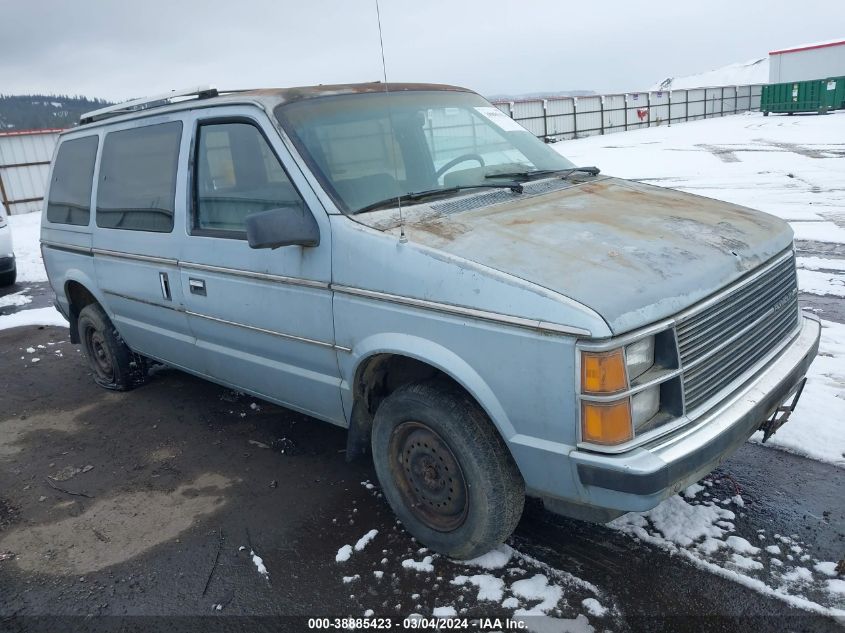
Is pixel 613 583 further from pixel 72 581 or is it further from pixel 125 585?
pixel 72 581

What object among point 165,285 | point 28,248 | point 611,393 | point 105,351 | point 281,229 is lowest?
point 28,248

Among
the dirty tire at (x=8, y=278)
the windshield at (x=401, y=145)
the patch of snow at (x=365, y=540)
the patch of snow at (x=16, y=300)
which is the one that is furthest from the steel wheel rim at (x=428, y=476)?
the dirty tire at (x=8, y=278)

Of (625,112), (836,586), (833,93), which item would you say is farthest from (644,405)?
(833,93)

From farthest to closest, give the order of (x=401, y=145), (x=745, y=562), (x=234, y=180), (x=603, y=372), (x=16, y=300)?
(x=16, y=300)
(x=234, y=180)
(x=401, y=145)
(x=745, y=562)
(x=603, y=372)

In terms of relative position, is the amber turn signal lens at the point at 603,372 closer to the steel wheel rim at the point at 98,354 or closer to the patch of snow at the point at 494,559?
the patch of snow at the point at 494,559

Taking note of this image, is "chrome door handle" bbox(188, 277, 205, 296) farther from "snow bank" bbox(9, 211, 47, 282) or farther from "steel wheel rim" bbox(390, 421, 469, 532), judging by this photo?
"snow bank" bbox(9, 211, 47, 282)

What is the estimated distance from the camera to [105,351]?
5.20m

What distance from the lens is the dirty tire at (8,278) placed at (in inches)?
377

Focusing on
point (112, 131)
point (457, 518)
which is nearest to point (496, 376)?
point (457, 518)

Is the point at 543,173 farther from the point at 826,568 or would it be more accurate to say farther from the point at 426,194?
the point at 826,568

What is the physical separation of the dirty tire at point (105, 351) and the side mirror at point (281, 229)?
279cm

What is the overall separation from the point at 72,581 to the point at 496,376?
221cm

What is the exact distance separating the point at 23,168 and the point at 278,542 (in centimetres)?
2123

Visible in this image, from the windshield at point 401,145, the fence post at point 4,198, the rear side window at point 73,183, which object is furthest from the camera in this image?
the fence post at point 4,198
